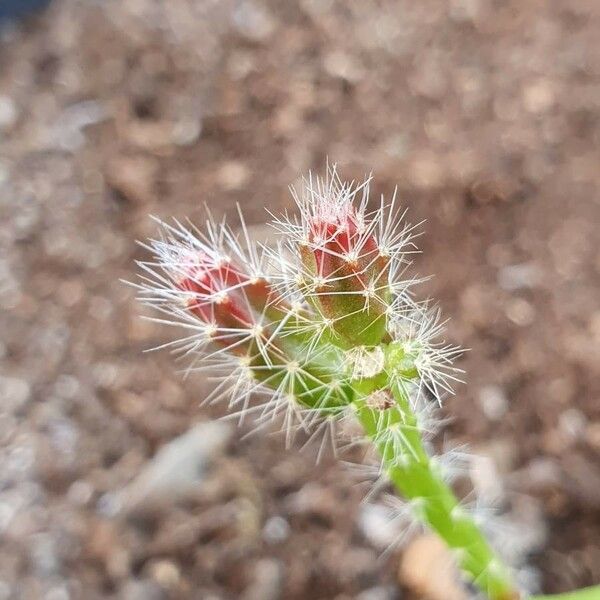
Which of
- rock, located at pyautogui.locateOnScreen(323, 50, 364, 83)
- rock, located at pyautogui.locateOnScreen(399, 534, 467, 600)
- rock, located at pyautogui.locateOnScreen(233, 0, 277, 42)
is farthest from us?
rock, located at pyautogui.locateOnScreen(233, 0, 277, 42)

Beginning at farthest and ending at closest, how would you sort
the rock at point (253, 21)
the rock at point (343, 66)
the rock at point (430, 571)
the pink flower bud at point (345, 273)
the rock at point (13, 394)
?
the rock at point (253, 21)
the rock at point (343, 66)
the rock at point (13, 394)
the rock at point (430, 571)
the pink flower bud at point (345, 273)

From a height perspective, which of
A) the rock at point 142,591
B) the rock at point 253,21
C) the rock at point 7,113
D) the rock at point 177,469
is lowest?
the rock at point 142,591

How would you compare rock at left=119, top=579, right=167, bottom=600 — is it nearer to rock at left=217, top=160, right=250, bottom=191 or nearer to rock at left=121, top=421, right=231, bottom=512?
rock at left=121, top=421, right=231, bottom=512

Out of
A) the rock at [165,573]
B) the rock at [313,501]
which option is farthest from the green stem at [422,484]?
the rock at [165,573]

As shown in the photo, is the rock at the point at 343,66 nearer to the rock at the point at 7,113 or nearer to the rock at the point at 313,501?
the rock at the point at 7,113

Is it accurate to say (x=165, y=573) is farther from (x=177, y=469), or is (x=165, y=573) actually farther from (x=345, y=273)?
(x=345, y=273)

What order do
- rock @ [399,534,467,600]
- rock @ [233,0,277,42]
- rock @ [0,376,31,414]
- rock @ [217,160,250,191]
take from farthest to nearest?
rock @ [233,0,277,42] < rock @ [217,160,250,191] < rock @ [0,376,31,414] < rock @ [399,534,467,600]

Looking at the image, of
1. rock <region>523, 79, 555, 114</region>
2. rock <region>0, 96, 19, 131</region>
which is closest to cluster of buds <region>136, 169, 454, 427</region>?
rock <region>523, 79, 555, 114</region>

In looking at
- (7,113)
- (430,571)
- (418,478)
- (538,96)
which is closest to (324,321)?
(418,478)
